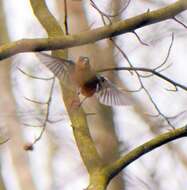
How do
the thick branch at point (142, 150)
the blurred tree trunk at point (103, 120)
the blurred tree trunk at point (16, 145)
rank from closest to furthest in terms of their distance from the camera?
the thick branch at point (142, 150) → the blurred tree trunk at point (103, 120) → the blurred tree trunk at point (16, 145)

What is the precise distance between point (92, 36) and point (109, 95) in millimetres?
398

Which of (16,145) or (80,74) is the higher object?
(80,74)

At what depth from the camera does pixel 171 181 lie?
9.46 feet

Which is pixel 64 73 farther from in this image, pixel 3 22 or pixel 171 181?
pixel 3 22

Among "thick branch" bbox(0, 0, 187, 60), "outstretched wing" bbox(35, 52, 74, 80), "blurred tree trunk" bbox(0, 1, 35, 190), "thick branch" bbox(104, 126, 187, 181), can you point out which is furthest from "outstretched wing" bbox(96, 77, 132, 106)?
"blurred tree trunk" bbox(0, 1, 35, 190)

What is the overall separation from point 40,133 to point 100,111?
2.46 ft

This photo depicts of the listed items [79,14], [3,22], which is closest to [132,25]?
[79,14]

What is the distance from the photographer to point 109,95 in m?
1.83

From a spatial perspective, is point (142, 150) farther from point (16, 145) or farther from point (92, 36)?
point (16, 145)

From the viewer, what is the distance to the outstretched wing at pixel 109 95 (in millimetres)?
1806

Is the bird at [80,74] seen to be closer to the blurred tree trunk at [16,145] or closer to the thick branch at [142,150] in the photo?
the thick branch at [142,150]

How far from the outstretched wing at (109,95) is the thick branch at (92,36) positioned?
1.08ft

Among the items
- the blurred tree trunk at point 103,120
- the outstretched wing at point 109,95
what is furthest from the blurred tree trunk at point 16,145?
the outstretched wing at point 109,95

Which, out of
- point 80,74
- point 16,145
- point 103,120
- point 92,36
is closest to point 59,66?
point 80,74
